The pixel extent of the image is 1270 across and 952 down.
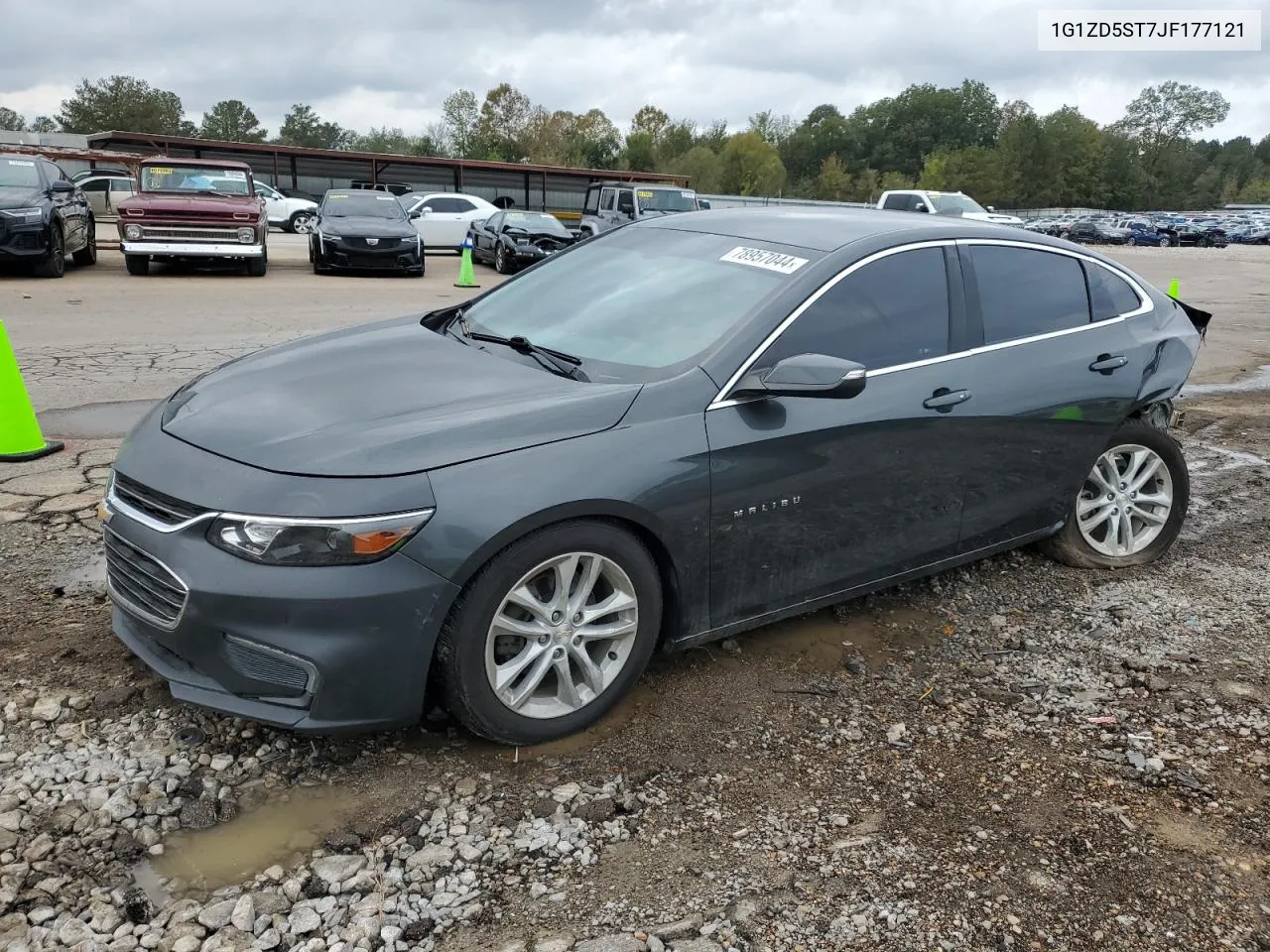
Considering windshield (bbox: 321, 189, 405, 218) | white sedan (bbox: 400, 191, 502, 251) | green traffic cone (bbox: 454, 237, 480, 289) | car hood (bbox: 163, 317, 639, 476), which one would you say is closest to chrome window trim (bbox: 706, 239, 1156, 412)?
car hood (bbox: 163, 317, 639, 476)

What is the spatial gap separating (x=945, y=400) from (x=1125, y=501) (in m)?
1.53

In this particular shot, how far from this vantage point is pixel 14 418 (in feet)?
18.6

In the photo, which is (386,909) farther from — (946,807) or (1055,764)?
(1055,764)

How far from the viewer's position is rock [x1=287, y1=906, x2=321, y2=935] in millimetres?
2385

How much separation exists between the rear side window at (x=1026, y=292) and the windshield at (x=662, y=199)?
1905cm

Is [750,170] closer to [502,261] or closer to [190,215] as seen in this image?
[502,261]

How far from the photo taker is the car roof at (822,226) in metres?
3.94

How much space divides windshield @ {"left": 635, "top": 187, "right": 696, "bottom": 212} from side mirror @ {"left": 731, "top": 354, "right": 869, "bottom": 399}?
20320 millimetres

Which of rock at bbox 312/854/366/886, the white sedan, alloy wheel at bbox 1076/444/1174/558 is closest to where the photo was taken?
rock at bbox 312/854/366/886

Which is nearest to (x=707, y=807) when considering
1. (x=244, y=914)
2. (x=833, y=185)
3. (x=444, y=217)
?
(x=244, y=914)

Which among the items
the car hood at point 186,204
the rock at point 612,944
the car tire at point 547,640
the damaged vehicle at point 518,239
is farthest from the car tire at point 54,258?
the rock at point 612,944

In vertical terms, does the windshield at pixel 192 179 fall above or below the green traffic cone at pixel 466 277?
above

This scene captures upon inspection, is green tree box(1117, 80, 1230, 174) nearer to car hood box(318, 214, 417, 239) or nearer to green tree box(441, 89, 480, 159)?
green tree box(441, 89, 480, 159)

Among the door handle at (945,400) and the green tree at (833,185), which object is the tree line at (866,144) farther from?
the door handle at (945,400)
